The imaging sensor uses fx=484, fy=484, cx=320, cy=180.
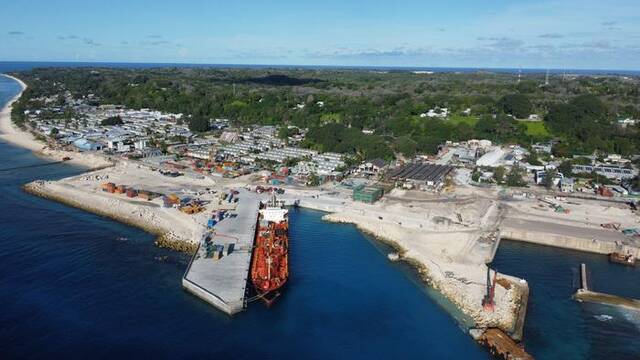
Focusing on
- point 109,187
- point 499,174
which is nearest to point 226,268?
point 109,187

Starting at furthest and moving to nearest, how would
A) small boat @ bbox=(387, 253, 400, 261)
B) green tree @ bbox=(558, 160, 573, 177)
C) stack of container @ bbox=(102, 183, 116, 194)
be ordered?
green tree @ bbox=(558, 160, 573, 177)
stack of container @ bbox=(102, 183, 116, 194)
small boat @ bbox=(387, 253, 400, 261)

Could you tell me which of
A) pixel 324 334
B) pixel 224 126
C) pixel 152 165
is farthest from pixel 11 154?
pixel 324 334

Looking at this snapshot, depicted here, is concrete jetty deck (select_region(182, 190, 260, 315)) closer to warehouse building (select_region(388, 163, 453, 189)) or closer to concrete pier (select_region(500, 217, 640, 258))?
warehouse building (select_region(388, 163, 453, 189))

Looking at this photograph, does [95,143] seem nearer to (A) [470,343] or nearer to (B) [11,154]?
(B) [11,154]

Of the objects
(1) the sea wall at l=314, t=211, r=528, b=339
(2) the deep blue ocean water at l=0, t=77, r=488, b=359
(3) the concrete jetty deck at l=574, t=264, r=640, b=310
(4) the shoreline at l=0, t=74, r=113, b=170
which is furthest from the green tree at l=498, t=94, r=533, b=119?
(4) the shoreline at l=0, t=74, r=113, b=170

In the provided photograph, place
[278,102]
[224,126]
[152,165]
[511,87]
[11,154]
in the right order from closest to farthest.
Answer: [152,165] → [11,154] → [224,126] → [278,102] → [511,87]

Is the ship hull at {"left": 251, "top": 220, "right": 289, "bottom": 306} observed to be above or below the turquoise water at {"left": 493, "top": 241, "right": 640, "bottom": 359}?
above

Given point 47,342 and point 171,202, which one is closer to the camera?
point 47,342
